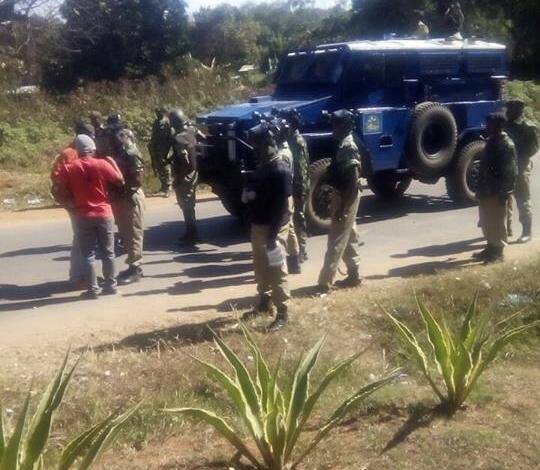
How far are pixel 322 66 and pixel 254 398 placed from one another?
7786 mm

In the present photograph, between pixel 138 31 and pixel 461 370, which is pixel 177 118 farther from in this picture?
pixel 138 31

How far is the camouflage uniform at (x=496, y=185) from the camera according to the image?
914cm

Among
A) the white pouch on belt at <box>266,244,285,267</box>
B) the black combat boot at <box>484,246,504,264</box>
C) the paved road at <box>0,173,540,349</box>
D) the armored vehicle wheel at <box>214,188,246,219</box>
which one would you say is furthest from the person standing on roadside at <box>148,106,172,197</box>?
the white pouch on belt at <box>266,244,285,267</box>

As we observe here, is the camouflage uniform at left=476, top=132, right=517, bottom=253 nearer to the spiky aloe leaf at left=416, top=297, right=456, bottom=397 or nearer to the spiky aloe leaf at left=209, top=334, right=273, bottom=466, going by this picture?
the spiky aloe leaf at left=416, top=297, right=456, bottom=397

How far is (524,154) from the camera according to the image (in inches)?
402

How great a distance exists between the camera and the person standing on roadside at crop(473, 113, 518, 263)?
30.0ft

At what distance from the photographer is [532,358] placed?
7320mm

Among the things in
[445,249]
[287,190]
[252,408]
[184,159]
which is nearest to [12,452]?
[252,408]

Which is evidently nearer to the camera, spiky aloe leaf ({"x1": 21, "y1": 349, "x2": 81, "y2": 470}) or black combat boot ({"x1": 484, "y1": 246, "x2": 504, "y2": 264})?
spiky aloe leaf ({"x1": 21, "y1": 349, "x2": 81, "y2": 470})

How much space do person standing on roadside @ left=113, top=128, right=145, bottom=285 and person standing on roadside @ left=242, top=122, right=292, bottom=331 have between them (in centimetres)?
229

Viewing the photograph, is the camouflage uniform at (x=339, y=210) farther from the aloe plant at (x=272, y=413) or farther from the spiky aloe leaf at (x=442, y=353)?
the aloe plant at (x=272, y=413)

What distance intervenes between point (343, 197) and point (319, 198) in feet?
9.01

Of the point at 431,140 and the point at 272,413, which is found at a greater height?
the point at 431,140

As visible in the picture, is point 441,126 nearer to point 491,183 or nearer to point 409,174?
point 409,174
